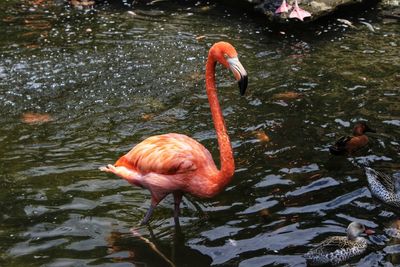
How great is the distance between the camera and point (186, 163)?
4578mm

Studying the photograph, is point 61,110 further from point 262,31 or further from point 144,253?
point 262,31

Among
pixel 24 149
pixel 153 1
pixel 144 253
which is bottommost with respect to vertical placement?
pixel 144 253

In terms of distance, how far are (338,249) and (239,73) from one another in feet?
5.10

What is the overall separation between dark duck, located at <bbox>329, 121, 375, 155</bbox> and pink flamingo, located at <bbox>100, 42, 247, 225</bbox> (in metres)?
1.70

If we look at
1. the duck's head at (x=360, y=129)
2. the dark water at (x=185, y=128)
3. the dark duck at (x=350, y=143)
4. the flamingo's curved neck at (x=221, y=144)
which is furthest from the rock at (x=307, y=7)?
the flamingo's curved neck at (x=221, y=144)

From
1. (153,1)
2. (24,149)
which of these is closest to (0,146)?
(24,149)

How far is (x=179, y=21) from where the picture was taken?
1045cm

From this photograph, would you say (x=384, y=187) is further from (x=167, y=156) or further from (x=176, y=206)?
(x=167, y=156)

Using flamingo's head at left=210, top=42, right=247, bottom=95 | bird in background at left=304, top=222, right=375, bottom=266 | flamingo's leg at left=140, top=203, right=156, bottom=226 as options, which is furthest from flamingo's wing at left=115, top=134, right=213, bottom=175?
bird in background at left=304, top=222, right=375, bottom=266

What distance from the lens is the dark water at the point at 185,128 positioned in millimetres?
4723

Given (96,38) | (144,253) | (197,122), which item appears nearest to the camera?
(144,253)

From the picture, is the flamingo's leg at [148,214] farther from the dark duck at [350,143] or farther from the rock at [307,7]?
the rock at [307,7]

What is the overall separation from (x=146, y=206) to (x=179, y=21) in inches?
231

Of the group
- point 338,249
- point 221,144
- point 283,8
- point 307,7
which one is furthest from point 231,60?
point 307,7
